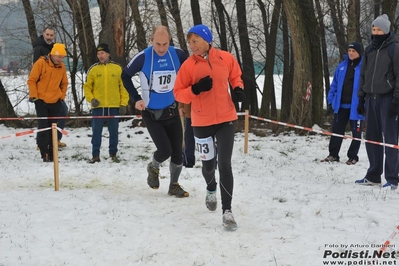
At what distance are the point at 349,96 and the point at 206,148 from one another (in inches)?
177

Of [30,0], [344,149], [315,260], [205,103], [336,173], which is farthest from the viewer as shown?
[30,0]

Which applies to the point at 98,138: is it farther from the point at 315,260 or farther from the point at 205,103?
the point at 315,260

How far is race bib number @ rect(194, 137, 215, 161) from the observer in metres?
→ 5.02

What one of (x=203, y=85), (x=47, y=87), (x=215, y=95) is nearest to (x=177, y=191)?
(x=215, y=95)

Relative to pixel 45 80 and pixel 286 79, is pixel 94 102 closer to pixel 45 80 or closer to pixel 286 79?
pixel 45 80

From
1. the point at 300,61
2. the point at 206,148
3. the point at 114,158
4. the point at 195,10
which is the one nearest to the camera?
the point at 206,148

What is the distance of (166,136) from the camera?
6020 millimetres

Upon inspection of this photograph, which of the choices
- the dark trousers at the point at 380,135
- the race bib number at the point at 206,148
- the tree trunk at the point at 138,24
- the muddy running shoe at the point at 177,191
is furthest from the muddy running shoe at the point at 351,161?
the tree trunk at the point at 138,24

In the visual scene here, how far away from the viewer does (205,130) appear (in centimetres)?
498

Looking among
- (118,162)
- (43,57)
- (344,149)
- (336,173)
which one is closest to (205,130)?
(336,173)

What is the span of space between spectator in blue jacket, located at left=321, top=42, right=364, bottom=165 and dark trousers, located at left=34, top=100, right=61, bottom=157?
5.17 meters

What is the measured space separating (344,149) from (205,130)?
6.23m

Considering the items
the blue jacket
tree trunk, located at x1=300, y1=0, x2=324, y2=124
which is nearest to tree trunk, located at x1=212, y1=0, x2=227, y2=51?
tree trunk, located at x1=300, y1=0, x2=324, y2=124

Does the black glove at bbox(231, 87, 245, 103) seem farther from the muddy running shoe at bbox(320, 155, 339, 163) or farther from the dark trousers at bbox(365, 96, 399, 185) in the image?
the muddy running shoe at bbox(320, 155, 339, 163)
